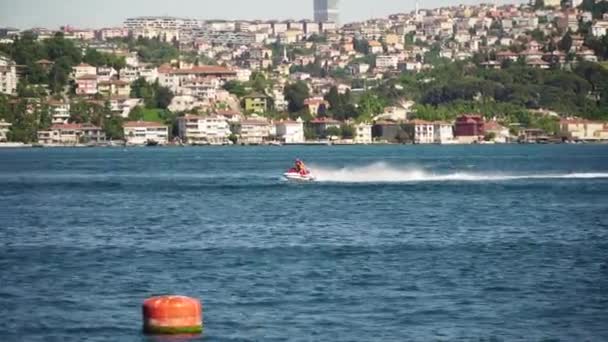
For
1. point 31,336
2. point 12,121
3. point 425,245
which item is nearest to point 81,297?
point 31,336

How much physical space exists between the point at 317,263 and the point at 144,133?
159 meters

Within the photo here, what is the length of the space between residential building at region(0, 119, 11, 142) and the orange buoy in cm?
16445

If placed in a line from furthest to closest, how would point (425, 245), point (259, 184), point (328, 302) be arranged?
point (259, 184) < point (425, 245) < point (328, 302)

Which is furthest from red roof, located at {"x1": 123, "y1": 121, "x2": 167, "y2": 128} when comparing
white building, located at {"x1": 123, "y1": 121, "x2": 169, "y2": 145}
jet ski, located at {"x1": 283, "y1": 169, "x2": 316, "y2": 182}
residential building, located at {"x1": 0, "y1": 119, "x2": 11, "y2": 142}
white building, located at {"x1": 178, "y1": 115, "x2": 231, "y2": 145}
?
jet ski, located at {"x1": 283, "y1": 169, "x2": 316, "y2": 182}

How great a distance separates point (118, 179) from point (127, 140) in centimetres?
10829

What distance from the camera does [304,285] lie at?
110 feet

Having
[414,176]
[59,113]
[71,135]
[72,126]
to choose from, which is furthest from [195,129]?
[414,176]

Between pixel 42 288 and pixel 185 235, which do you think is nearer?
pixel 42 288

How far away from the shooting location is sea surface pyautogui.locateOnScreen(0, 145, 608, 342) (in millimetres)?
29000

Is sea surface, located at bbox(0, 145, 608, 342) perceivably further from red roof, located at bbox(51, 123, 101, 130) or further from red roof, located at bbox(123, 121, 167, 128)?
red roof, located at bbox(123, 121, 167, 128)

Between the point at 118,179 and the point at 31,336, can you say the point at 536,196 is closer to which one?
the point at 118,179

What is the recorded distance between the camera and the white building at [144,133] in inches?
7638

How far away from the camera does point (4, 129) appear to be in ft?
628

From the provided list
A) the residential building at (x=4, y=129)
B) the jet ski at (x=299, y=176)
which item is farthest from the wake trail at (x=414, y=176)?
the residential building at (x=4, y=129)
